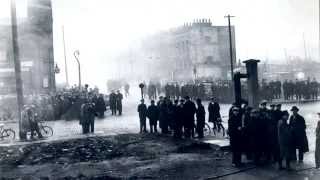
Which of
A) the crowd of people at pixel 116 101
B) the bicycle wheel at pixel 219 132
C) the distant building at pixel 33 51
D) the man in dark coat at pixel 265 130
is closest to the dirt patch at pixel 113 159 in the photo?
the man in dark coat at pixel 265 130

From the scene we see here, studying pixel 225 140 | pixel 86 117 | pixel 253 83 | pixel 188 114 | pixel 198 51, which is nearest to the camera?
pixel 253 83

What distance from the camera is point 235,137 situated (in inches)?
453

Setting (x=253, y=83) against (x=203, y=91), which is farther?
(x=203, y=91)

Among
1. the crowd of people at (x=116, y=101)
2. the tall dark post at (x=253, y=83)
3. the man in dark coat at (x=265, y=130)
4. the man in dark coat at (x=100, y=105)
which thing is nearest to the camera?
the man in dark coat at (x=265, y=130)

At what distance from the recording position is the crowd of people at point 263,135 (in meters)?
11.0

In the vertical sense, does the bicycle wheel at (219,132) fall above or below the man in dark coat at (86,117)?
below

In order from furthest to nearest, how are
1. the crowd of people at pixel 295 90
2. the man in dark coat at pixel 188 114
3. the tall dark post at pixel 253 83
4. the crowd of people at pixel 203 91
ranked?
the crowd of people at pixel 203 91
the crowd of people at pixel 295 90
the man in dark coat at pixel 188 114
the tall dark post at pixel 253 83

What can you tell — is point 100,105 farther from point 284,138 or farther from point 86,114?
point 284,138

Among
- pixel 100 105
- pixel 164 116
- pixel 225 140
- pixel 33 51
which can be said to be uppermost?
pixel 33 51

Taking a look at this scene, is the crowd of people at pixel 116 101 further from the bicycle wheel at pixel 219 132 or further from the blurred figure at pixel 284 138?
the blurred figure at pixel 284 138

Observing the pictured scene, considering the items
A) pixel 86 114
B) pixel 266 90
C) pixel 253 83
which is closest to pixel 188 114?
pixel 253 83

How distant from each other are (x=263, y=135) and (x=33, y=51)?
39.3 m

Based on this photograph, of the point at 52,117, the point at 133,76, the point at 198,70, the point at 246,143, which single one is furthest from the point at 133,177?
the point at 133,76

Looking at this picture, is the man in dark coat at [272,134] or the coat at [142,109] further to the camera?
the coat at [142,109]
